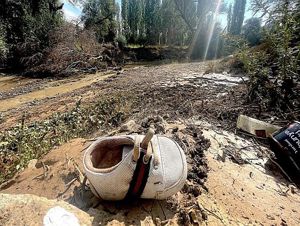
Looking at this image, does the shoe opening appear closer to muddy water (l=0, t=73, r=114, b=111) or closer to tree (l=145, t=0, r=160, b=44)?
muddy water (l=0, t=73, r=114, b=111)

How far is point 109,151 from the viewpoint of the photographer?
6.07ft

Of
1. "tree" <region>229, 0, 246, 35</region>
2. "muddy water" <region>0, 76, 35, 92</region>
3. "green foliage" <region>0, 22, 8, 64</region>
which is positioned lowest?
"muddy water" <region>0, 76, 35, 92</region>

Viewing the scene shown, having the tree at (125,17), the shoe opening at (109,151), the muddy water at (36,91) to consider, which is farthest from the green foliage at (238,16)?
the shoe opening at (109,151)

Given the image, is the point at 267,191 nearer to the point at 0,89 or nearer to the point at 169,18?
the point at 0,89

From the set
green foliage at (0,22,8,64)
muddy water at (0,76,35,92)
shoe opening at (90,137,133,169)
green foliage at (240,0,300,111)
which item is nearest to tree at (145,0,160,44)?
green foliage at (0,22,8,64)

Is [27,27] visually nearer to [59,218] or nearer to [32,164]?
[32,164]

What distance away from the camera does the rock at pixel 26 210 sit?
127 centimetres

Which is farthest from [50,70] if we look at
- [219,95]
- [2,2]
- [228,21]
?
[228,21]

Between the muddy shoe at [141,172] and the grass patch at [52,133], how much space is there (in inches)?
46.3

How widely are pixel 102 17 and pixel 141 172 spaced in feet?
77.2

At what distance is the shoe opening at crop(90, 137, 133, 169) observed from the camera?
69.2 inches

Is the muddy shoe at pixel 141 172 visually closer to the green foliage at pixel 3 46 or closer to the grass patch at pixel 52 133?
the grass patch at pixel 52 133

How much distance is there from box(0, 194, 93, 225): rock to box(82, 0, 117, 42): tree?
68.6ft

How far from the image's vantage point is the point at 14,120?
5160mm
